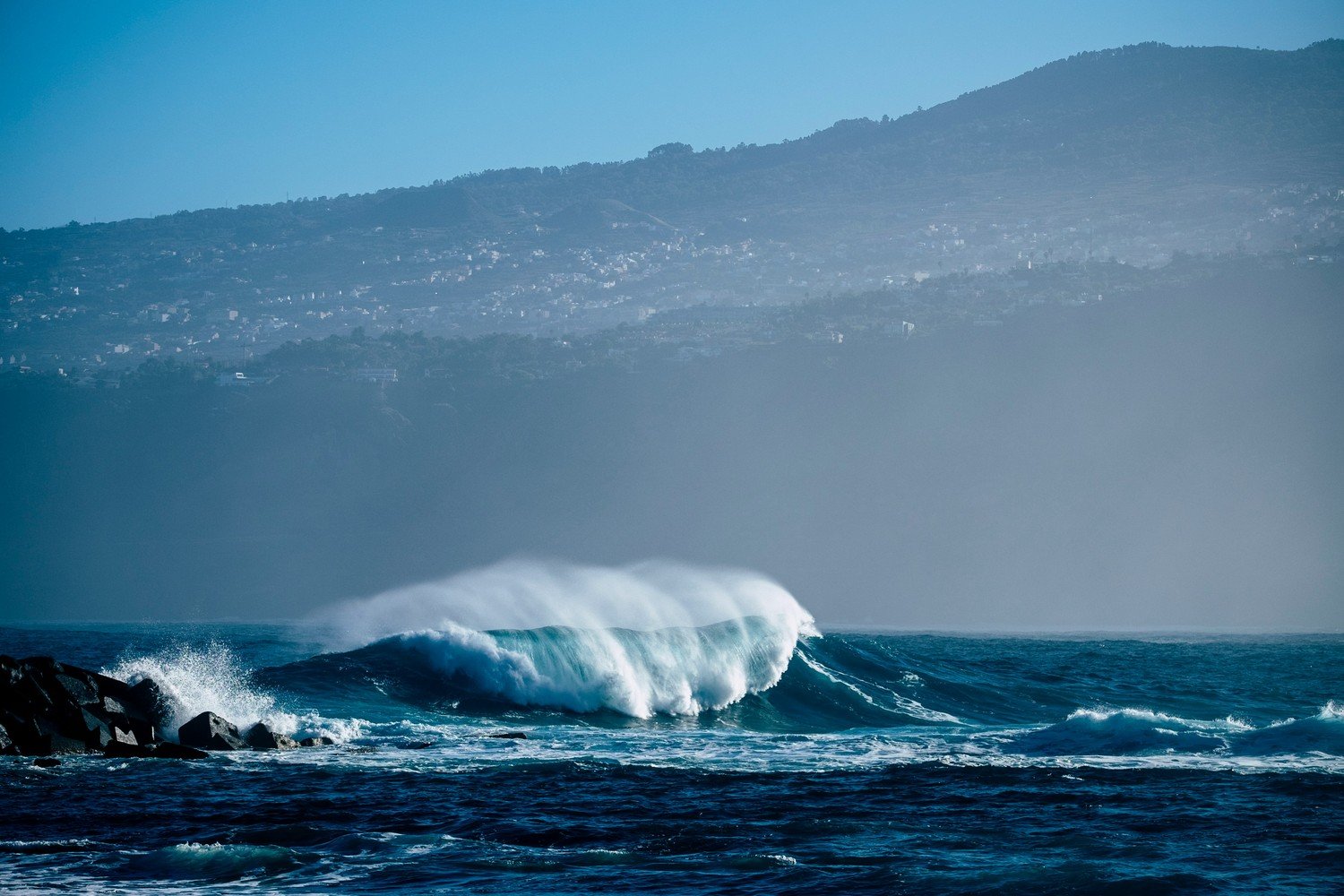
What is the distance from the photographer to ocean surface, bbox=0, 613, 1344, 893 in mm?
14031

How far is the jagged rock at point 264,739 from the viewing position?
22.7m

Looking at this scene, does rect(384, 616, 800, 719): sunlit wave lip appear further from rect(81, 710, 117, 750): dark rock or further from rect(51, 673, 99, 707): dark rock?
rect(81, 710, 117, 750): dark rock

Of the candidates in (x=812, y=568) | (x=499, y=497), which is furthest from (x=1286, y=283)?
(x=499, y=497)

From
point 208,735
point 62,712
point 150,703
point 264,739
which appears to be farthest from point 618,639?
point 62,712

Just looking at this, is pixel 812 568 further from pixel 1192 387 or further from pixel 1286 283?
pixel 1286 283

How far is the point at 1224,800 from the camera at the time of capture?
18047mm

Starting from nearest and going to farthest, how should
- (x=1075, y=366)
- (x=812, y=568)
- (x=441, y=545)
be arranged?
(x=812, y=568)
(x=441, y=545)
(x=1075, y=366)

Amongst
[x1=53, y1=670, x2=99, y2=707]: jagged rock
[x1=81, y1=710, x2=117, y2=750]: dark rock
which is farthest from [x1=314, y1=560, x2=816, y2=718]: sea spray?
[x1=81, y1=710, x2=117, y2=750]: dark rock

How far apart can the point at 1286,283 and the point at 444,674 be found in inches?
5385

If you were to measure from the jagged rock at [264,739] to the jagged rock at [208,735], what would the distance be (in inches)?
8.8

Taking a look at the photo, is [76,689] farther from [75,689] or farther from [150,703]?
[150,703]

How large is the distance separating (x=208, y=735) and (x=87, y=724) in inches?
81.5

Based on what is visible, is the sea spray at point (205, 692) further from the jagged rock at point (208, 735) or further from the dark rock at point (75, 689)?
the dark rock at point (75, 689)

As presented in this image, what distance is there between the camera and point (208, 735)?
2236 centimetres
